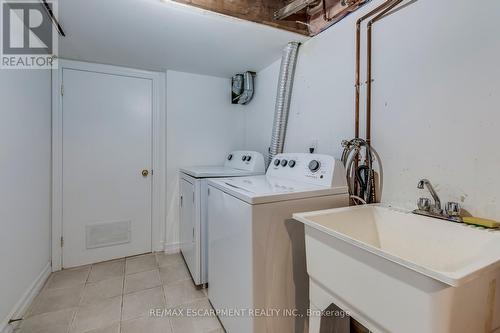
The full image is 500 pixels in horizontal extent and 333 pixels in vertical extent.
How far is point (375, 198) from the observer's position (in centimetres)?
137

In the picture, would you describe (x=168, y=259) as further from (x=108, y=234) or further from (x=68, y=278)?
(x=68, y=278)

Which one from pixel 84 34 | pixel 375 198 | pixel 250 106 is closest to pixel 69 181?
pixel 84 34

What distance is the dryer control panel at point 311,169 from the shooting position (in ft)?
4.56

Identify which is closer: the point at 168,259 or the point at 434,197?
the point at 434,197

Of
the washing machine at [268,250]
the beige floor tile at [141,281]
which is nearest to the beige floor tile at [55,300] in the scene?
the beige floor tile at [141,281]

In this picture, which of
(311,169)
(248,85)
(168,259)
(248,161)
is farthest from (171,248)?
(248,85)

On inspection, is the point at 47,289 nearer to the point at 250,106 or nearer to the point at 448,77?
the point at 250,106

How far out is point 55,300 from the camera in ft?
5.76

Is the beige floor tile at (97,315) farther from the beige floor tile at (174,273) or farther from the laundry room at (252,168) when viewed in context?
the beige floor tile at (174,273)

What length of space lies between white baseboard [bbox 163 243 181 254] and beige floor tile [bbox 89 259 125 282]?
0.43 meters

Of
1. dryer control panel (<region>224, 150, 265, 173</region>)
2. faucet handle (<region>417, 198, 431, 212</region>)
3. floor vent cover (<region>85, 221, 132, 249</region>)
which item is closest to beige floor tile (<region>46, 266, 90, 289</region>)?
floor vent cover (<region>85, 221, 132, 249</region>)

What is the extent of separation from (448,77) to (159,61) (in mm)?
2299

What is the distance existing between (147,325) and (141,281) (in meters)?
0.58

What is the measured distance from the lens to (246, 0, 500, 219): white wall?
95 centimetres
